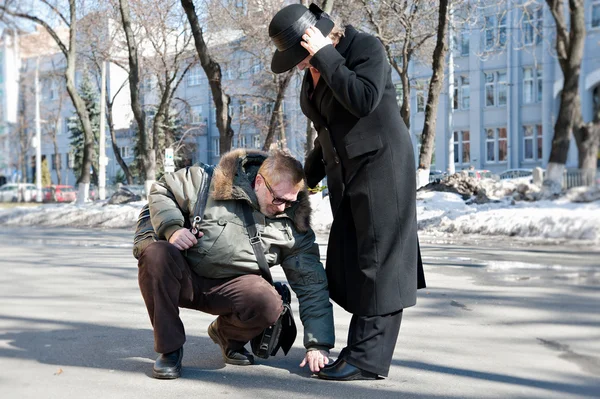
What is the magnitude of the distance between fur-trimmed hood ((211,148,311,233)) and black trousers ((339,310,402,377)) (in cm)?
58

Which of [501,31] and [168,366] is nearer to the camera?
[168,366]

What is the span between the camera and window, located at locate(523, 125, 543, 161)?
46.6 meters

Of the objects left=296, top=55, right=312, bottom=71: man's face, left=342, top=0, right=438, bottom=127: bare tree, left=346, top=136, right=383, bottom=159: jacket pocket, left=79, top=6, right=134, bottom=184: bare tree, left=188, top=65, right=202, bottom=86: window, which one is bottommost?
left=346, top=136, right=383, bottom=159: jacket pocket

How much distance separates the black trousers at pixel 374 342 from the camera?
385cm

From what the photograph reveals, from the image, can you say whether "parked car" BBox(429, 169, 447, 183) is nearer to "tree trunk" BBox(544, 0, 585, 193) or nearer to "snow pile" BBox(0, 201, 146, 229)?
"tree trunk" BBox(544, 0, 585, 193)

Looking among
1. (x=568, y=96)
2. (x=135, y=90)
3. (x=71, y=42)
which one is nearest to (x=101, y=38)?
(x=71, y=42)

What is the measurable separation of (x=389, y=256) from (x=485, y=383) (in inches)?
31.1

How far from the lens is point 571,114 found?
18.5 m

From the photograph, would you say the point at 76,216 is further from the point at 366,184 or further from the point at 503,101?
the point at 503,101

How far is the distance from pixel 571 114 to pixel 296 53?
52.7 feet

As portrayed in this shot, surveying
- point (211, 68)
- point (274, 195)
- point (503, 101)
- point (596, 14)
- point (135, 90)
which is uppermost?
point (596, 14)

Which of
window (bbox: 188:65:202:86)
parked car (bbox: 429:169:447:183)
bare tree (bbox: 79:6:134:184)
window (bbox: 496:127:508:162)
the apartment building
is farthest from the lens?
window (bbox: 188:65:202:86)

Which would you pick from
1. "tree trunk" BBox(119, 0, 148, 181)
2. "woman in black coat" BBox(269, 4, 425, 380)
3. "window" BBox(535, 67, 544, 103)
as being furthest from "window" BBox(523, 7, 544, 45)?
"woman in black coat" BBox(269, 4, 425, 380)

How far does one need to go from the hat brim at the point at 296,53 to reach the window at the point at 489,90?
4699 centimetres
